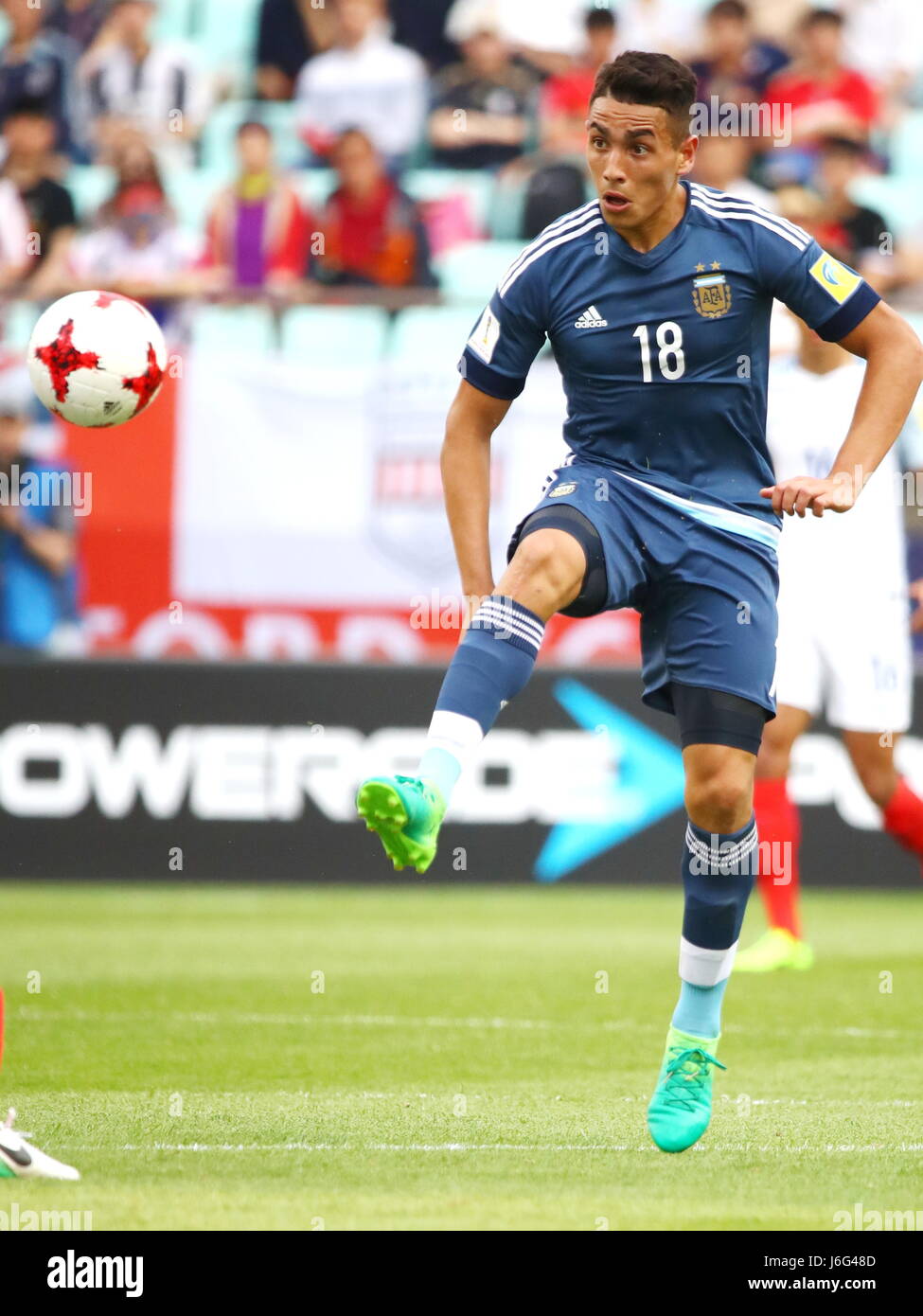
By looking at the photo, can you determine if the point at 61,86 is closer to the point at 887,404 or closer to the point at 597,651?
the point at 597,651

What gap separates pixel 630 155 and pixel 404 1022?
11.3 feet

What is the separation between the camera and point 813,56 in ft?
49.5

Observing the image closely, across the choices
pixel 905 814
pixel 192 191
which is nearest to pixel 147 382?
pixel 905 814

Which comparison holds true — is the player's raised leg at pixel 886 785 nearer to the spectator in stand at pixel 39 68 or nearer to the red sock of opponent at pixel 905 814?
the red sock of opponent at pixel 905 814

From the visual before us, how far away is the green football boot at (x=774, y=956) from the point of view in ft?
28.2

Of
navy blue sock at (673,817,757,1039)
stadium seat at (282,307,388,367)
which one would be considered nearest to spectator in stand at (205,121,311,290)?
stadium seat at (282,307,388,367)

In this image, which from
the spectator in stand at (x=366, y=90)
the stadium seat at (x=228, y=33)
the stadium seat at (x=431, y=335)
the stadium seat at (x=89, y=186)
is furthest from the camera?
the stadium seat at (x=228, y=33)

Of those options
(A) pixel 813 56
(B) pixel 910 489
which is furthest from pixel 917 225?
(B) pixel 910 489

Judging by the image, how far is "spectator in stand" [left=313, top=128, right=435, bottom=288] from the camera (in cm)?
1340

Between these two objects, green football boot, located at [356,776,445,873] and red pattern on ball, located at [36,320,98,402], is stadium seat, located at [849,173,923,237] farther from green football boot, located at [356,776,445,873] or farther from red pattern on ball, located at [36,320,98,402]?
green football boot, located at [356,776,445,873]

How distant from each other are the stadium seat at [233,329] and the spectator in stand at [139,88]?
134 inches

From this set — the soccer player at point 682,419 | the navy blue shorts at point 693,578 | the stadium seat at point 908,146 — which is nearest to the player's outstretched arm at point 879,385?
the soccer player at point 682,419

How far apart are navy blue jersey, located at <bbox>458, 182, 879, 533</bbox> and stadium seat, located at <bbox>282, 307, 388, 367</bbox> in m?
6.76

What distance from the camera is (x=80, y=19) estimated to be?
15.6 meters
